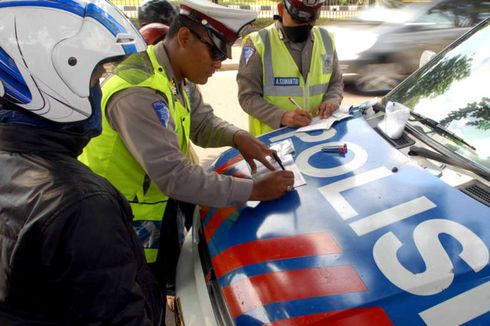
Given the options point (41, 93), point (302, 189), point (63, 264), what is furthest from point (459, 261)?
point (41, 93)

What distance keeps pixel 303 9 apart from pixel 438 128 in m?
1.06

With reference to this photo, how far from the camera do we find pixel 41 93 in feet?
3.54

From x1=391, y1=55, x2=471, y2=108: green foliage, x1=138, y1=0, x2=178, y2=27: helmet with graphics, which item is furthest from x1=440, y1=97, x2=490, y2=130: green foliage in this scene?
x1=138, y1=0, x2=178, y2=27: helmet with graphics

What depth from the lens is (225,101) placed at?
6.98m

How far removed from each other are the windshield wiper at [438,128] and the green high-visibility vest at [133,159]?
3.69 feet

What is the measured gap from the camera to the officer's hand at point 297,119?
2.41 metres

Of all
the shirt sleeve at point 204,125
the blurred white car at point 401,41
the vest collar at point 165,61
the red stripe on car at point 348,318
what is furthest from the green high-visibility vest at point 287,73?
the blurred white car at point 401,41

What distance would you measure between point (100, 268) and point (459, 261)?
101 cm

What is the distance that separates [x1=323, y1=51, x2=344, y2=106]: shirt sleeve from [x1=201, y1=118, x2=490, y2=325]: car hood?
973 millimetres

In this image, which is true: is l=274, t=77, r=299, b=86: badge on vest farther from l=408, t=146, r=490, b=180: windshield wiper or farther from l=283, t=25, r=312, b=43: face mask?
l=408, t=146, r=490, b=180: windshield wiper

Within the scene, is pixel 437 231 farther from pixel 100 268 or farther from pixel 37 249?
pixel 37 249

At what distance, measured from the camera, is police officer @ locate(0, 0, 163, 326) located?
3.24 feet

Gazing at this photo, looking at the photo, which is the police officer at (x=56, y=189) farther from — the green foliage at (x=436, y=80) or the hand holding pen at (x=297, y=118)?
the green foliage at (x=436, y=80)

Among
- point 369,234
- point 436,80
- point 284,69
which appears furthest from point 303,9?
point 369,234
